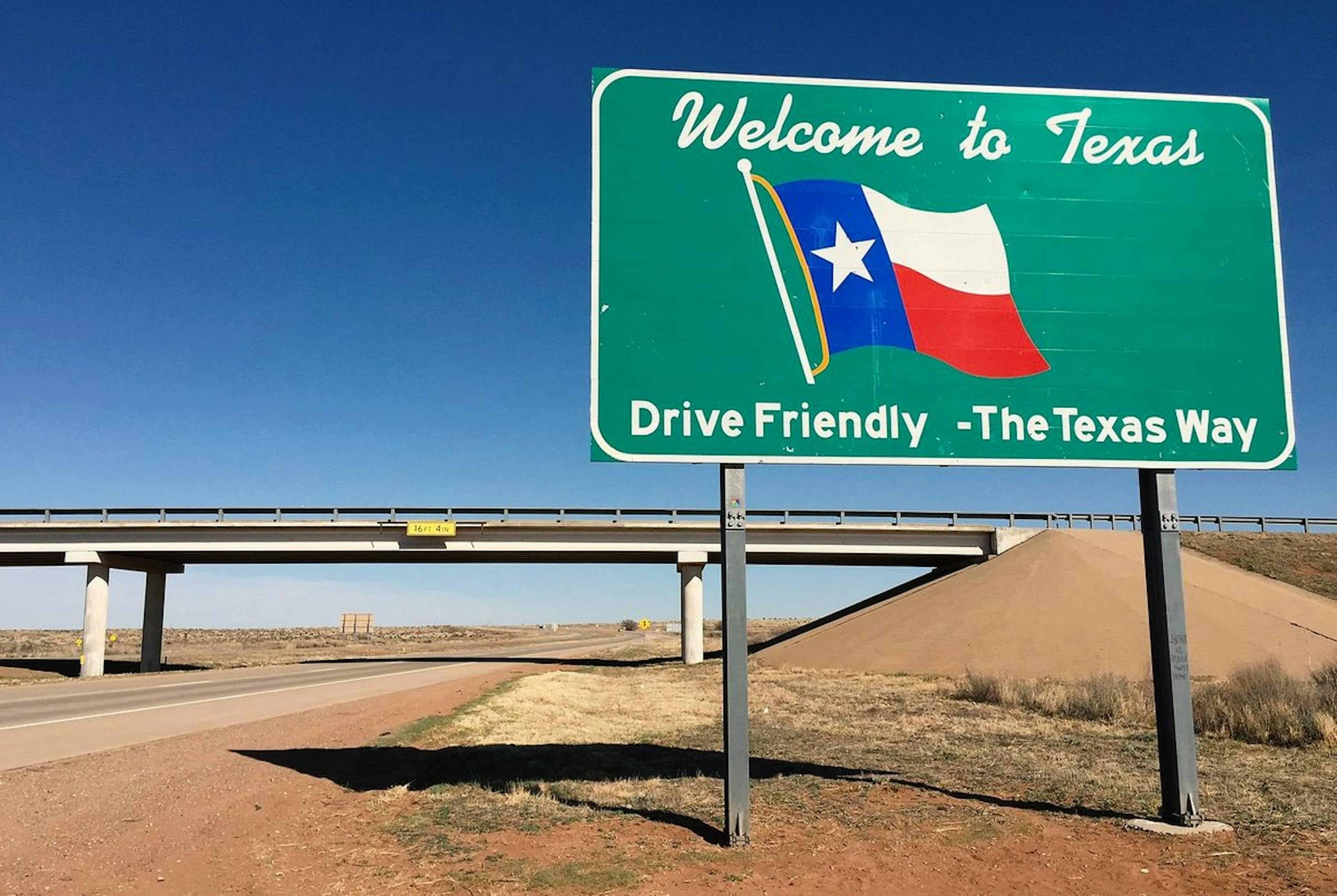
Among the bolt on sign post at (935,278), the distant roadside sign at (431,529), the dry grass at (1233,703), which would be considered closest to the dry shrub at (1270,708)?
the dry grass at (1233,703)

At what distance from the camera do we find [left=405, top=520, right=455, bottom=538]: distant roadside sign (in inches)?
1844

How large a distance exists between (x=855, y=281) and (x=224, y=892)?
27.6 ft

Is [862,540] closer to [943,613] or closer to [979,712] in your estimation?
[943,613]

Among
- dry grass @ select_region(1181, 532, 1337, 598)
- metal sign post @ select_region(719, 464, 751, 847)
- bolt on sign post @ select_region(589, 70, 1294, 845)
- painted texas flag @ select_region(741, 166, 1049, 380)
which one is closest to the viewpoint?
metal sign post @ select_region(719, 464, 751, 847)

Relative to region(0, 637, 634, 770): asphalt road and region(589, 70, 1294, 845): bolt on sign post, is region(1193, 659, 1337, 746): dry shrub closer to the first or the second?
region(589, 70, 1294, 845): bolt on sign post

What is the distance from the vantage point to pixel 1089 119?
35.3 feet

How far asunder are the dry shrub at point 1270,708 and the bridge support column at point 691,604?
31368 mm

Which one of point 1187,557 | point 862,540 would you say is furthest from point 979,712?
point 1187,557

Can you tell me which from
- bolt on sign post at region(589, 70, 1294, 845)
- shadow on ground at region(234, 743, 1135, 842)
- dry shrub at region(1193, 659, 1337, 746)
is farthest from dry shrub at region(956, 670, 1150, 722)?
bolt on sign post at region(589, 70, 1294, 845)

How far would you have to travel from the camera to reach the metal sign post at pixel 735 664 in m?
8.59

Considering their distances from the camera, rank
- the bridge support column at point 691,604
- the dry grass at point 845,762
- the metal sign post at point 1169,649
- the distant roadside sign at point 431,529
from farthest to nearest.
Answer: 1. the bridge support column at point 691,604
2. the distant roadside sign at point 431,529
3. the dry grass at point 845,762
4. the metal sign post at point 1169,649

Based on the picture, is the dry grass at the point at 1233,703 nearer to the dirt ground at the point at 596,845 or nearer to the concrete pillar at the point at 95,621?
the dirt ground at the point at 596,845

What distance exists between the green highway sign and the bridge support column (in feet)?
126

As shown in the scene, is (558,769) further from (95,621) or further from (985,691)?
(95,621)
